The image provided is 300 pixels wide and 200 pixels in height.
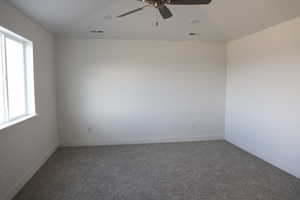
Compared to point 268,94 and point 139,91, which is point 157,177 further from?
point 268,94

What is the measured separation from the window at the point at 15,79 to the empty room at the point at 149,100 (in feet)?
0.05

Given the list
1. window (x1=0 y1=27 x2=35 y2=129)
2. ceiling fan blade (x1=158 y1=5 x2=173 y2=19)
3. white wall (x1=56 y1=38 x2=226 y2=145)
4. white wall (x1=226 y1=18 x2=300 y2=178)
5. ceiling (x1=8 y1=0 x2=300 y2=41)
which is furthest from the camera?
white wall (x1=56 y1=38 x2=226 y2=145)

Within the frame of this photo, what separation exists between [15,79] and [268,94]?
14.1 feet

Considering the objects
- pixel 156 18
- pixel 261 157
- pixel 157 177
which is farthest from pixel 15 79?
pixel 261 157

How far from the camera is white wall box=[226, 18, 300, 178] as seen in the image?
10.0ft

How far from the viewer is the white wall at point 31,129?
236 cm

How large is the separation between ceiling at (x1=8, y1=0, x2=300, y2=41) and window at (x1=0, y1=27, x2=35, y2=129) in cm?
48

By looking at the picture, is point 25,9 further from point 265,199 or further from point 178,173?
point 265,199

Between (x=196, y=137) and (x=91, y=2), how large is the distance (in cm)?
380

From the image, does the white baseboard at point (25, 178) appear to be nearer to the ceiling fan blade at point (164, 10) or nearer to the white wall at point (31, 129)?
the white wall at point (31, 129)

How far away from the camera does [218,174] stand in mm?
3137

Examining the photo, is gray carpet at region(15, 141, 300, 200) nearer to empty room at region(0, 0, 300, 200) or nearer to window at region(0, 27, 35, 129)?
empty room at region(0, 0, 300, 200)

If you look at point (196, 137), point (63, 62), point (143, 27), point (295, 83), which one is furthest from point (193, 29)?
point (63, 62)

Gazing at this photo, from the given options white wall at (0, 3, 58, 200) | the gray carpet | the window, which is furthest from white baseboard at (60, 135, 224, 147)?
the window
